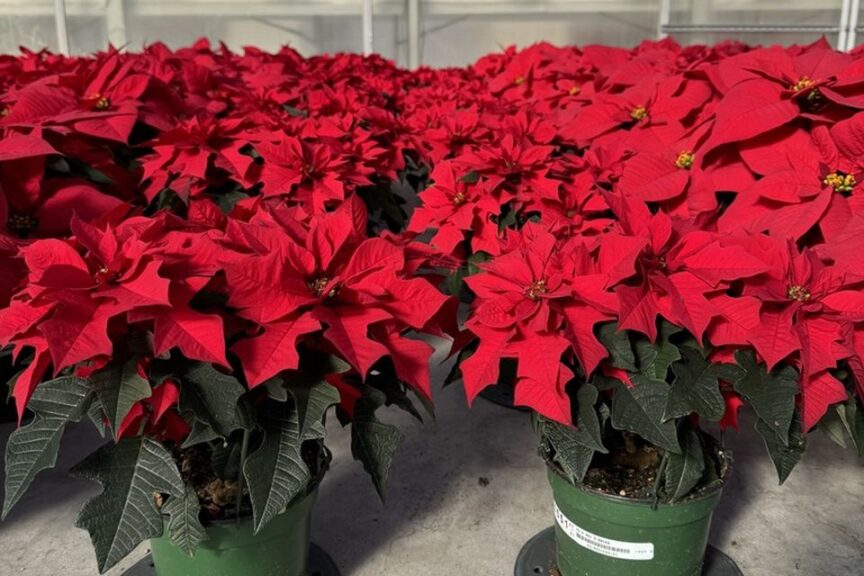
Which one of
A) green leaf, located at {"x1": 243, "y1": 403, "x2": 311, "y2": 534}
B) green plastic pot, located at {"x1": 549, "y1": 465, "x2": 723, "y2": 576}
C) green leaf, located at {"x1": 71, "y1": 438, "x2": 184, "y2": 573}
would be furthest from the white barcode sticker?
green leaf, located at {"x1": 71, "y1": 438, "x2": 184, "y2": 573}

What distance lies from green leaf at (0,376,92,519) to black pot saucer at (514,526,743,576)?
0.68 m

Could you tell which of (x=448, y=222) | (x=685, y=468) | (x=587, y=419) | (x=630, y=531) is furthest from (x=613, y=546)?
(x=448, y=222)

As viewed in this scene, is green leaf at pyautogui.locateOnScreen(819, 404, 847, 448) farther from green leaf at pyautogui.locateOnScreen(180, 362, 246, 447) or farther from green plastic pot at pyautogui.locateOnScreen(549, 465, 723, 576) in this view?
green leaf at pyautogui.locateOnScreen(180, 362, 246, 447)

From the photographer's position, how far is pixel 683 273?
0.78 m

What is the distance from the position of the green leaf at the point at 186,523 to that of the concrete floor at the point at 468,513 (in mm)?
362

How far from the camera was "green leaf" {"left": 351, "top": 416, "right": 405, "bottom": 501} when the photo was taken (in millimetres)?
826

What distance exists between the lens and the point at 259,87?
6.09 feet

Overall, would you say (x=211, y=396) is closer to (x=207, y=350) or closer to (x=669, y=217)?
(x=207, y=350)

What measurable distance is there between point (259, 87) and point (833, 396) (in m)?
1.50

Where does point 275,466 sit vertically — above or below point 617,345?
below

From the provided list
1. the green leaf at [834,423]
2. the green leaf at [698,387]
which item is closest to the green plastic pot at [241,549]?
the green leaf at [698,387]

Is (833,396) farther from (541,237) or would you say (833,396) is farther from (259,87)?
(259,87)

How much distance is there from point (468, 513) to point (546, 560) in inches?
7.2

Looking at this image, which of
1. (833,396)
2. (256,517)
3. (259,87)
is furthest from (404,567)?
(259,87)
